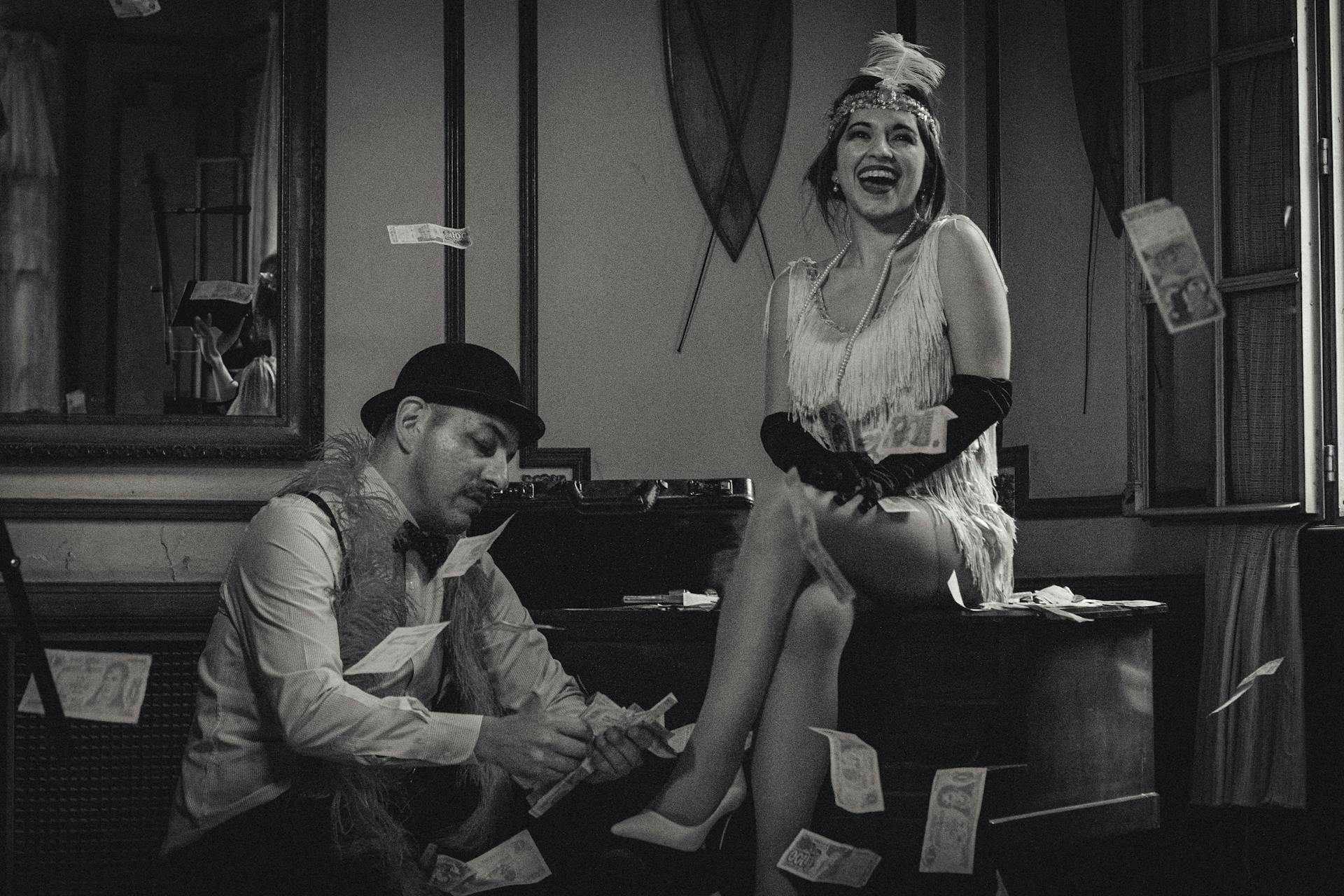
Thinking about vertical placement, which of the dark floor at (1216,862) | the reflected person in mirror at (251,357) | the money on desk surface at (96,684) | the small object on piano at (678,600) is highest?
the reflected person in mirror at (251,357)

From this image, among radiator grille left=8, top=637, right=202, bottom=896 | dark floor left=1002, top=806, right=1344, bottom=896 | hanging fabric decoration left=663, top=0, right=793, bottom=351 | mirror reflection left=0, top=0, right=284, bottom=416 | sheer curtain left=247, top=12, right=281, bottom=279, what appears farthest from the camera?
hanging fabric decoration left=663, top=0, right=793, bottom=351

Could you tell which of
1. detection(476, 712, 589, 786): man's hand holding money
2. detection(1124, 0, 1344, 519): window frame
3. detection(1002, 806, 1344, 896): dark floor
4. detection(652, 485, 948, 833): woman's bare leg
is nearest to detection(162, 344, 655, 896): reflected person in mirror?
detection(476, 712, 589, 786): man's hand holding money

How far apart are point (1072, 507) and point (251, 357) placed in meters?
2.16

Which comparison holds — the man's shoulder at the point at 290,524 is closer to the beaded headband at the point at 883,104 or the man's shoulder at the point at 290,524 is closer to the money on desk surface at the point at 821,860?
the money on desk surface at the point at 821,860

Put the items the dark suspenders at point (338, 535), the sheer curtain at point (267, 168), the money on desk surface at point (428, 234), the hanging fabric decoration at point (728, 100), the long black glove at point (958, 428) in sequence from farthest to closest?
the hanging fabric decoration at point (728, 100) → the money on desk surface at point (428, 234) → the sheer curtain at point (267, 168) → the dark suspenders at point (338, 535) → the long black glove at point (958, 428)

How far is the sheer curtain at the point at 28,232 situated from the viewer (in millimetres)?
3441

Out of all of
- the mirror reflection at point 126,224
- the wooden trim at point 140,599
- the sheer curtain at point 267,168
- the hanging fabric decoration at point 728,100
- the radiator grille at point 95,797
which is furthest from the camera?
the hanging fabric decoration at point 728,100

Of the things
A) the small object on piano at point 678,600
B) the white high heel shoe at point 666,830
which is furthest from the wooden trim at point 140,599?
the white high heel shoe at point 666,830

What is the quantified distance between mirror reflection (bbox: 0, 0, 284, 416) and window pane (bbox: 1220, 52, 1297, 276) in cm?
230

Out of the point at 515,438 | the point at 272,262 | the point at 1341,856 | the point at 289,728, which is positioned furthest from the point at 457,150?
the point at 1341,856

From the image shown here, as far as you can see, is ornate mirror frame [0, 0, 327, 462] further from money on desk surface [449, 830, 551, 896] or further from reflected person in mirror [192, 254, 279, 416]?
money on desk surface [449, 830, 551, 896]

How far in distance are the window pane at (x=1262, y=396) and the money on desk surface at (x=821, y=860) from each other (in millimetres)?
1373

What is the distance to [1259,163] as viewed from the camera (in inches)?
117

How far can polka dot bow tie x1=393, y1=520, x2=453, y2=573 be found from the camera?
7.76 feet
